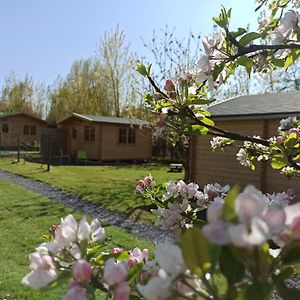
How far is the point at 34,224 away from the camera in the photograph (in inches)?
297

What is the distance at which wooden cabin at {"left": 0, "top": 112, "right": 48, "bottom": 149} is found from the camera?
33469mm

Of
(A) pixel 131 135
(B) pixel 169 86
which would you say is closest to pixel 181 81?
(B) pixel 169 86

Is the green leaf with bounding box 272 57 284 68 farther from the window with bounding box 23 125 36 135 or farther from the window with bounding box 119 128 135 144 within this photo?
the window with bounding box 23 125 36 135

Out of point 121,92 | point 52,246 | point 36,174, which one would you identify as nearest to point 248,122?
point 36,174

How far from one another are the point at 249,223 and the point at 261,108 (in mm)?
10393

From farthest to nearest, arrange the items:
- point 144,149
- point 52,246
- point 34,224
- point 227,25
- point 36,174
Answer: point 144,149, point 36,174, point 34,224, point 227,25, point 52,246

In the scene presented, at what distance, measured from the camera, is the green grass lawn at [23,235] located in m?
4.12

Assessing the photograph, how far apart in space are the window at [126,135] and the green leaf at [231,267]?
2295 cm

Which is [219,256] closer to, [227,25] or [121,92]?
[227,25]

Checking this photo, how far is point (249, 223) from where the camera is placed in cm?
54

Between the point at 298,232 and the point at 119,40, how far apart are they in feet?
106

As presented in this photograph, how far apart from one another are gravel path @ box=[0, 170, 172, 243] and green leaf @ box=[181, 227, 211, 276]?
382 centimetres

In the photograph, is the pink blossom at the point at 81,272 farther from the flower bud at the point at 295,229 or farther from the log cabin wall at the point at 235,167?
the log cabin wall at the point at 235,167

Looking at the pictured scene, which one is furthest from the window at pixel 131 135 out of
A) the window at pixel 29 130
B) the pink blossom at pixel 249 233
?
the pink blossom at pixel 249 233
